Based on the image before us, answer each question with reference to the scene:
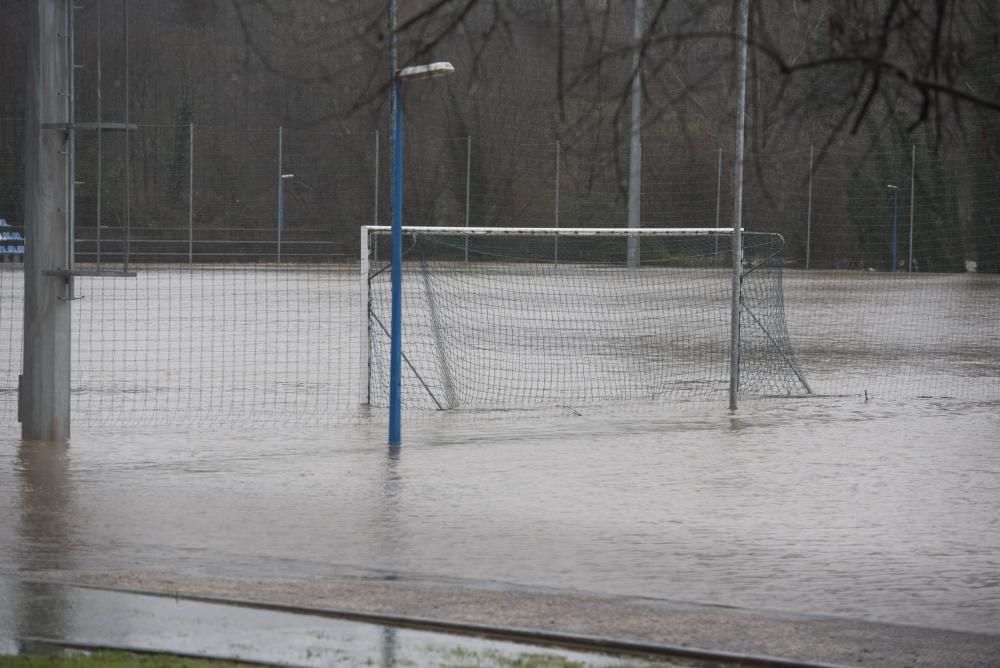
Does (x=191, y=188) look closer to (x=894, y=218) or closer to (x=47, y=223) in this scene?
(x=894, y=218)

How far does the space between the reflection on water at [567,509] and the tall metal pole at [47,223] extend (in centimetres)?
44

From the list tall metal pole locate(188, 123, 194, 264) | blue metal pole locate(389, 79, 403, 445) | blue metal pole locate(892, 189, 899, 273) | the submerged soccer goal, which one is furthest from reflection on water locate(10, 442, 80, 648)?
tall metal pole locate(188, 123, 194, 264)

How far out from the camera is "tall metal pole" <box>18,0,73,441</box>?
39.4 feet

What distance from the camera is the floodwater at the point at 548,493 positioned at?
7.47 m

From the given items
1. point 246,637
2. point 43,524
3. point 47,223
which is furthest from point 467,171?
point 246,637

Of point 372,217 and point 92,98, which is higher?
point 92,98

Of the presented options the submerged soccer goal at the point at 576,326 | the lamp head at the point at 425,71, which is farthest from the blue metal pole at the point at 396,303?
the lamp head at the point at 425,71

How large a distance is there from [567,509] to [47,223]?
5347 mm

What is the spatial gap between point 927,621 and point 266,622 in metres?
2.79

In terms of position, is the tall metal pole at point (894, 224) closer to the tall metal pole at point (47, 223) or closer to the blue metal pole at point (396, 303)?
the blue metal pole at point (396, 303)

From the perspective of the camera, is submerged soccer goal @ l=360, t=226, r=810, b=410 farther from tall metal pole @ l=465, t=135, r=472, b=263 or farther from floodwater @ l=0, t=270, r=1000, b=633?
tall metal pole @ l=465, t=135, r=472, b=263

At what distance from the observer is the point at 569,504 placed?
941 cm

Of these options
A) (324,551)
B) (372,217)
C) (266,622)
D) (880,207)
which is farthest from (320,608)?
(372,217)

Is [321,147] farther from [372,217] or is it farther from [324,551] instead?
[324,551]
